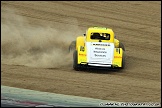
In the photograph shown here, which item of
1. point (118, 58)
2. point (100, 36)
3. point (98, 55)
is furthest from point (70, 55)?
point (118, 58)

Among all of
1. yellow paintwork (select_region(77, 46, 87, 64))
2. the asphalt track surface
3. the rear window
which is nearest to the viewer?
the asphalt track surface

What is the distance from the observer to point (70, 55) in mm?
17797

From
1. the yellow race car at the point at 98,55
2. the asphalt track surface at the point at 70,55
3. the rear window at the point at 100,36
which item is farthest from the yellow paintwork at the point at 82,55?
the rear window at the point at 100,36

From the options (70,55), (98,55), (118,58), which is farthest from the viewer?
(70,55)

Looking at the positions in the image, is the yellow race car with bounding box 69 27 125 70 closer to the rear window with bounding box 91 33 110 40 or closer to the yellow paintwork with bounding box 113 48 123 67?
the yellow paintwork with bounding box 113 48 123 67

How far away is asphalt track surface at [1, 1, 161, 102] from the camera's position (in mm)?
13641

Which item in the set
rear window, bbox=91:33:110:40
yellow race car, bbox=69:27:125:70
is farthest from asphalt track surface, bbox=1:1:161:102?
rear window, bbox=91:33:110:40

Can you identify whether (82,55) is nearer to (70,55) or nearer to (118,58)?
(118,58)

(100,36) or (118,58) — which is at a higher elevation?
(100,36)

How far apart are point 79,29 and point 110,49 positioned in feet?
25.9

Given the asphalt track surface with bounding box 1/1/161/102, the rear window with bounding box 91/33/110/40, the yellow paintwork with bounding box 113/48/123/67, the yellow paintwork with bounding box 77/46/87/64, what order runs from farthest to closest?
the rear window with bounding box 91/33/110/40 → the yellow paintwork with bounding box 113/48/123/67 → the yellow paintwork with bounding box 77/46/87/64 → the asphalt track surface with bounding box 1/1/161/102

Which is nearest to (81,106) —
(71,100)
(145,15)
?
(71,100)

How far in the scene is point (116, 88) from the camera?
13.8m

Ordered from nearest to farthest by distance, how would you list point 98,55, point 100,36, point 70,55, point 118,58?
point 98,55 → point 118,58 → point 100,36 → point 70,55
